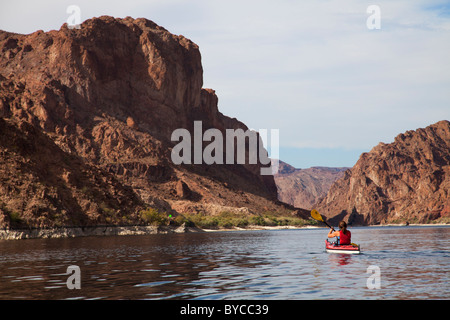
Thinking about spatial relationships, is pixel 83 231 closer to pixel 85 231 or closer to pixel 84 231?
pixel 84 231

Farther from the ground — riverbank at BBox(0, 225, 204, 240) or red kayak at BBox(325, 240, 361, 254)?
red kayak at BBox(325, 240, 361, 254)

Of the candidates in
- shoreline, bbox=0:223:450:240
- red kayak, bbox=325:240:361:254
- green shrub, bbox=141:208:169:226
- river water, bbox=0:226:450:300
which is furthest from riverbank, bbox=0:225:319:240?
red kayak, bbox=325:240:361:254

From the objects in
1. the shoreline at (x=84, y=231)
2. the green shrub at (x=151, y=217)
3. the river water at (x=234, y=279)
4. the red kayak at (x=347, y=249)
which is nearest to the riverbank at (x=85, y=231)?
the shoreline at (x=84, y=231)

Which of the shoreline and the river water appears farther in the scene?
the shoreline

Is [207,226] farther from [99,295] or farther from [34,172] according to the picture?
[99,295]

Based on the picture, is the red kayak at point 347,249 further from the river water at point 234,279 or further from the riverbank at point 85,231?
the riverbank at point 85,231

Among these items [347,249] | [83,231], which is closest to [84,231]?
[83,231]

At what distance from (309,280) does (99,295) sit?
1128cm

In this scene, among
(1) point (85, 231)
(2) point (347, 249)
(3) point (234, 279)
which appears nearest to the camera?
(3) point (234, 279)

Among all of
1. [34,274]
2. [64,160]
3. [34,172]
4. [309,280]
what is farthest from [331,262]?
[64,160]

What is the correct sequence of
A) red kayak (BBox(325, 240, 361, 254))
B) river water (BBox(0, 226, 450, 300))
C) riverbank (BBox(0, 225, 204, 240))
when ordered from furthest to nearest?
riverbank (BBox(0, 225, 204, 240)), red kayak (BBox(325, 240, 361, 254)), river water (BBox(0, 226, 450, 300))

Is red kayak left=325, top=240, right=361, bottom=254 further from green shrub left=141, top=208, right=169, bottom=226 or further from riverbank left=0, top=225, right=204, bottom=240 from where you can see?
green shrub left=141, top=208, right=169, bottom=226

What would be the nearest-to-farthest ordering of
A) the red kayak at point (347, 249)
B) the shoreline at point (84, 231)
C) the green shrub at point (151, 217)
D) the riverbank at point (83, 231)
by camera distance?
the red kayak at point (347, 249)
the riverbank at point (83, 231)
the shoreline at point (84, 231)
the green shrub at point (151, 217)
